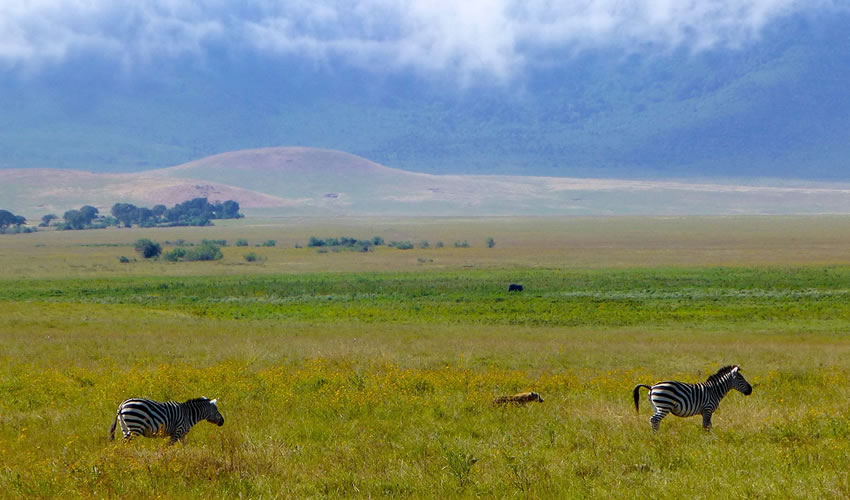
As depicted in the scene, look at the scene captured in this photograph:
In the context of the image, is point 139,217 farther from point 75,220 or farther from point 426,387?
point 426,387

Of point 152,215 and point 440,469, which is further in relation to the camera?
point 152,215

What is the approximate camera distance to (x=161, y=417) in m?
11.4

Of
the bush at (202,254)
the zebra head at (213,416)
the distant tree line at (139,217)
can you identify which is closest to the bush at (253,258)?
the bush at (202,254)

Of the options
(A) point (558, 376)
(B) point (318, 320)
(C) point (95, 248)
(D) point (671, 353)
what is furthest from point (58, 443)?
(C) point (95, 248)

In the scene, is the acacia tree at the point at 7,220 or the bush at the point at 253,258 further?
the acacia tree at the point at 7,220

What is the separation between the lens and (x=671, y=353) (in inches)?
925

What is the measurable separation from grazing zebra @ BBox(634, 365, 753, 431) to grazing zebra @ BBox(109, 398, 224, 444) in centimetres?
543

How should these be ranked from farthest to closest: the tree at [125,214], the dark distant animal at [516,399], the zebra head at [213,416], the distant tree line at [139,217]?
the tree at [125,214] < the distant tree line at [139,217] < the dark distant animal at [516,399] < the zebra head at [213,416]

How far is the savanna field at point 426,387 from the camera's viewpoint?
9.80 meters

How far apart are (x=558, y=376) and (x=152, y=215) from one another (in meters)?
175

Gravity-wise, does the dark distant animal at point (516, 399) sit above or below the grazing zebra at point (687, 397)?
below

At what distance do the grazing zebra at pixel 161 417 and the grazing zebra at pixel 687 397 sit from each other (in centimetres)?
543

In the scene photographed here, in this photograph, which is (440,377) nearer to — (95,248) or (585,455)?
(585,455)

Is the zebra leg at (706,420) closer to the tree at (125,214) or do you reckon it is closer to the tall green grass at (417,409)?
the tall green grass at (417,409)
